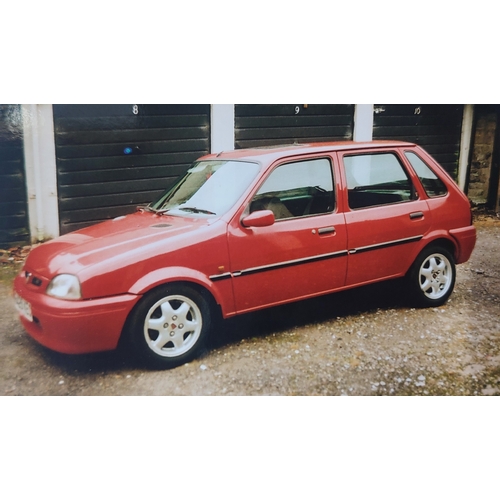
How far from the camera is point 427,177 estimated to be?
155 inches


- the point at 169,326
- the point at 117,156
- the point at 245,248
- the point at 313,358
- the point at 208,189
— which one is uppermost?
the point at 117,156

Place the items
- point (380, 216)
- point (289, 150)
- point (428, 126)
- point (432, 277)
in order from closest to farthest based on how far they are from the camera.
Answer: point (289, 150)
point (380, 216)
point (432, 277)
point (428, 126)

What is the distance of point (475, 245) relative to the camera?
4.13m

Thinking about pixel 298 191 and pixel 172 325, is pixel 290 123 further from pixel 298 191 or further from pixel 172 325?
pixel 172 325

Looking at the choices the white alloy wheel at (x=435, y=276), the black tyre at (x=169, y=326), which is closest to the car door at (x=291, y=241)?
the black tyre at (x=169, y=326)

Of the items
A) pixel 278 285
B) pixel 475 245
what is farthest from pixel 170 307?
pixel 475 245

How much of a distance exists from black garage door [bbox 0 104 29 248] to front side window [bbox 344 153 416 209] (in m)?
2.28

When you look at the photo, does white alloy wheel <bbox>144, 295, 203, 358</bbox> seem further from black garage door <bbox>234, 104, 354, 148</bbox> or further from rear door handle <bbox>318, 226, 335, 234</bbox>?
black garage door <bbox>234, 104, 354, 148</bbox>

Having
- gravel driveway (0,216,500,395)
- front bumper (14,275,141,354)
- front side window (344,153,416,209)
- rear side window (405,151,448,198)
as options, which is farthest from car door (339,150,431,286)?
front bumper (14,275,141,354)

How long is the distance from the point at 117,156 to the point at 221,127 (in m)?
1.11

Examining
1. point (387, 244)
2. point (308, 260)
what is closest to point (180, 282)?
point (308, 260)

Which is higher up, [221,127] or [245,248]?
[221,127]

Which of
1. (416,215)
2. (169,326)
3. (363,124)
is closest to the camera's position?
(169,326)

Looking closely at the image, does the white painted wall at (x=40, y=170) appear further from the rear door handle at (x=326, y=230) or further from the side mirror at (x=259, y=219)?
the rear door handle at (x=326, y=230)
